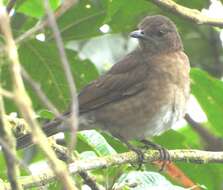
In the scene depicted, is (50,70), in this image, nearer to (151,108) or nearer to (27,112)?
(151,108)

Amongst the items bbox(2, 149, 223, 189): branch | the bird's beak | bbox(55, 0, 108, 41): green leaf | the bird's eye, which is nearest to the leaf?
bbox(2, 149, 223, 189): branch

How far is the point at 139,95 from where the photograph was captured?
5.40 m

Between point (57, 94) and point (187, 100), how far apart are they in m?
1.07

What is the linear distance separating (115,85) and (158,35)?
2.53ft

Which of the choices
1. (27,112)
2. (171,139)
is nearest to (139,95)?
(171,139)

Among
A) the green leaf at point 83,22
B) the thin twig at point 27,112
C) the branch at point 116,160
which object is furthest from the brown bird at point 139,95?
the thin twig at point 27,112

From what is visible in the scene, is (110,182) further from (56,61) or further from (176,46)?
(176,46)

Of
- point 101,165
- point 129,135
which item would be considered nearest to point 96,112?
point 129,135

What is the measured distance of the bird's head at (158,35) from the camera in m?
5.76

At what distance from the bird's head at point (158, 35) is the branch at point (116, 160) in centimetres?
138

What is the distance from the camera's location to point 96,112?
5.45m

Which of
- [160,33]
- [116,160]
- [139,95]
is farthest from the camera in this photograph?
[160,33]

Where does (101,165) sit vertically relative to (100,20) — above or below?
below

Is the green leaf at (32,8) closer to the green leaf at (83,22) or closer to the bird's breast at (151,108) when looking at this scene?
the green leaf at (83,22)
